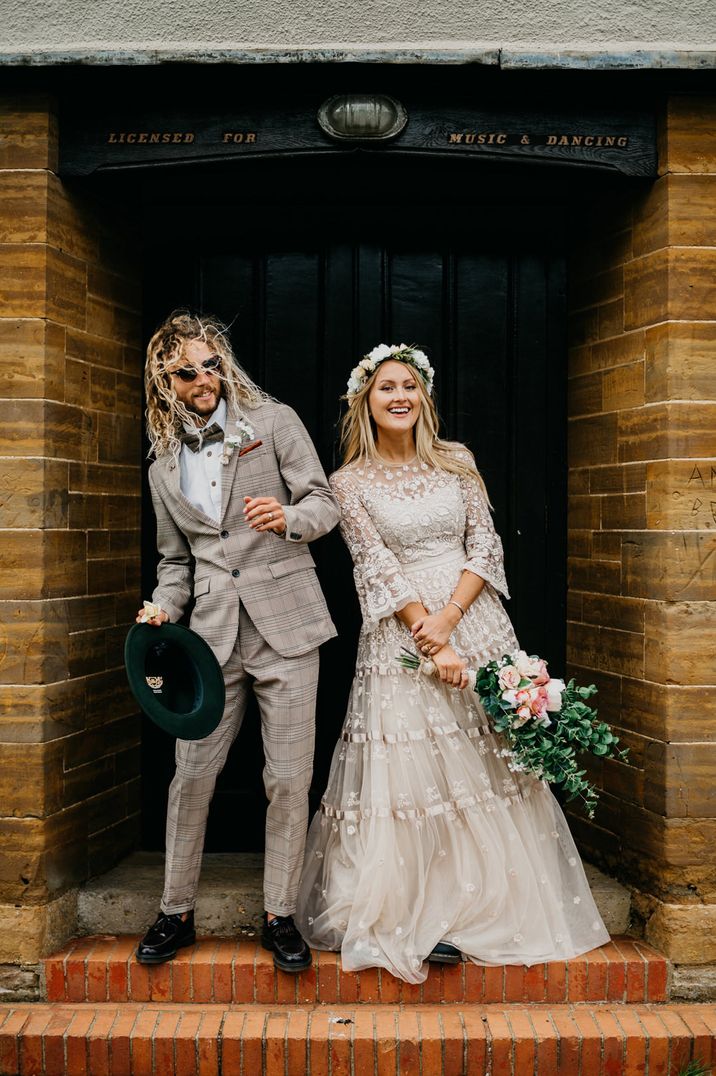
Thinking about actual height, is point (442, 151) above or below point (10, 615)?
above

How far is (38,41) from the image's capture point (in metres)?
3.70

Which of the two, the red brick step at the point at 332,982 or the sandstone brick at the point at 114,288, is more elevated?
the sandstone brick at the point at 114,288

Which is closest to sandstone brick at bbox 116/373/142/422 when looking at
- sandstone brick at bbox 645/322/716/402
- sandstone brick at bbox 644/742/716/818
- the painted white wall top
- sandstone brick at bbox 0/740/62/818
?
the painted white wall top

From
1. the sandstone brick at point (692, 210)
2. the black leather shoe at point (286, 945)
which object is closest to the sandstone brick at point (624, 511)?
the sandstone brick at point (692, 210)

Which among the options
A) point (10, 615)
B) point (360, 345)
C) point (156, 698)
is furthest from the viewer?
point (360, 345)

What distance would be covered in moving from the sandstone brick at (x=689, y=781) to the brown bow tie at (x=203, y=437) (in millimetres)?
2119

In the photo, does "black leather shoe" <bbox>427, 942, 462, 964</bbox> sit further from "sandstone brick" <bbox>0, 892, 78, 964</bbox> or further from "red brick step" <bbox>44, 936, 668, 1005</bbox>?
"sandstone brick" <bbox>0, 892, 78, 964</bbox>

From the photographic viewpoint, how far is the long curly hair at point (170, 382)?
143 inches

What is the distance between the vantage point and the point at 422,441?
393 centimetres

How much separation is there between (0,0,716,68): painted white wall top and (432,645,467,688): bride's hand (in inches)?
92.8

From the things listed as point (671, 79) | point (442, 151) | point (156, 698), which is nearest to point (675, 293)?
point (671, 79)

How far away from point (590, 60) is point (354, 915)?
11.1 feet

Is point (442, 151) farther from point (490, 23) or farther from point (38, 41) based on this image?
point (38, 41)

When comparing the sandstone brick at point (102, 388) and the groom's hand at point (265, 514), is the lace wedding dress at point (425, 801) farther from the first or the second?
the sandstone brick at point (102, 388)
